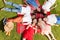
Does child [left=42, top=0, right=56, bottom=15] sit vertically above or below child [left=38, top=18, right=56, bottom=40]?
above

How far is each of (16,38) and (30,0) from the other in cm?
25

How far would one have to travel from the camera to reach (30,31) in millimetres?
1206

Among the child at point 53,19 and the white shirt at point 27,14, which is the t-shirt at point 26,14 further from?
the child at point 53,19

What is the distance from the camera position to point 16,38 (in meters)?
1.19

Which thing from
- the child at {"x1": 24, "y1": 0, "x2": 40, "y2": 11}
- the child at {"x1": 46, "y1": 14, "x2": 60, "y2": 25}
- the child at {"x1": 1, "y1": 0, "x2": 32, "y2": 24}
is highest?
the child at {"x1": 24, "y1": 0, "x2": 40, "y2": 11}

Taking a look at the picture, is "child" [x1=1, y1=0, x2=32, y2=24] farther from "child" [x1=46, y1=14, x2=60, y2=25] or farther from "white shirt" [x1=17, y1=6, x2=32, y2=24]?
"child" [x1=46, y1=14, x2=60, y2=25]

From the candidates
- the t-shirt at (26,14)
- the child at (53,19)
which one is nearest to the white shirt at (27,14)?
the t-shirt at (26,14)

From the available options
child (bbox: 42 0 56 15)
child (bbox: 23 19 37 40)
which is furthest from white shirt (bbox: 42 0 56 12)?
child (bbox: 23 19 37 40)

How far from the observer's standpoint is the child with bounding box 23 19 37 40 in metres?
1.19

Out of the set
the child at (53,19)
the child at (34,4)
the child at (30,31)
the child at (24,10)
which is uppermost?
the child at (34,4)

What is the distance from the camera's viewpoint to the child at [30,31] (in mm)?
1192

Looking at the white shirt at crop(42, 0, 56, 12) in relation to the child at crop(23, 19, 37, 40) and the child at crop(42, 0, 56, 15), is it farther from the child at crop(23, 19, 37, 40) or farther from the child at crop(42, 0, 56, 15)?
the child at crop(23, 19, 37, 40)

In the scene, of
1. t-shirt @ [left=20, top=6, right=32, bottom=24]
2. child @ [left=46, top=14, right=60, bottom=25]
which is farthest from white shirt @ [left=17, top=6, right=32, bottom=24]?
child @ [left=46, top=14, right=60, bottom=25]

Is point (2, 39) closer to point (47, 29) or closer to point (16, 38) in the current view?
point (16, 38)
